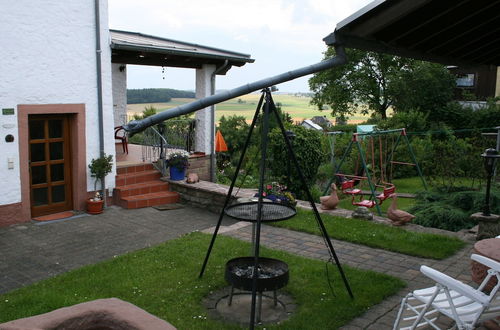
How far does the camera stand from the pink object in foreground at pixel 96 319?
279cm

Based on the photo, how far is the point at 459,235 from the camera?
7.92 meters

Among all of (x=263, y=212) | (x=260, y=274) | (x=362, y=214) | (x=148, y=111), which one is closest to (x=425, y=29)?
(x=263, y=212)

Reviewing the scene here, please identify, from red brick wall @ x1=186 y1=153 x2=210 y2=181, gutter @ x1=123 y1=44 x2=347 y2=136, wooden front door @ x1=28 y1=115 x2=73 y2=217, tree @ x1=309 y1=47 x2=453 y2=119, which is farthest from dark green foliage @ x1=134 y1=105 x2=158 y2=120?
gutter @ x1=123 y1=44 x2=347 y2=136

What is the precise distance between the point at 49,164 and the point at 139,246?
11.0 ft

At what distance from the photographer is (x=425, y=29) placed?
219 inches

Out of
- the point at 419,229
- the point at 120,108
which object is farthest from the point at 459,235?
the point at 120,108

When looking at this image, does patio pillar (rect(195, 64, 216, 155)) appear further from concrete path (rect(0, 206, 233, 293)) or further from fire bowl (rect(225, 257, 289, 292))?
fire bowl (rect(225, 257, 289, 292))

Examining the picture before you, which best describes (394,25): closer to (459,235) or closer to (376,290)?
(376,290)

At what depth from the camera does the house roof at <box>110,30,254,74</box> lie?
10695mm

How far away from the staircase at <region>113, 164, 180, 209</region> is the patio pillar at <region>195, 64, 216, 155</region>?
175 cm

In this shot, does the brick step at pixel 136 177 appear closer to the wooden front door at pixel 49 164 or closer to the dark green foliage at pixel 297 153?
the wooden front door at pixel 49 164

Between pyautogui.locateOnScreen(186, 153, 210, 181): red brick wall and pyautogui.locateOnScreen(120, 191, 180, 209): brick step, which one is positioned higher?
pyautogui.locateOnScreen(186, 153, 210, 181): red brick wall

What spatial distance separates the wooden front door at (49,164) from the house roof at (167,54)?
7.03 ft

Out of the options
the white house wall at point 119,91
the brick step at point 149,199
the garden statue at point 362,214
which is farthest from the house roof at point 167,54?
the garden statue at point 362,214
